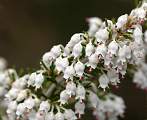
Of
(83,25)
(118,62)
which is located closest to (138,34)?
(118,62)

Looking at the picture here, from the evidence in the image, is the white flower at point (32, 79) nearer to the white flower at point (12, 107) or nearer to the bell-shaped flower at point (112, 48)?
the white flower at point (12, 107)

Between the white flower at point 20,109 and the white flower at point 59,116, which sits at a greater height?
the white flower at point 20,109

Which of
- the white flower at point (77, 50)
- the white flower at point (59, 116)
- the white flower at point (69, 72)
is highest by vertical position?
the white flower at point (77, 50)

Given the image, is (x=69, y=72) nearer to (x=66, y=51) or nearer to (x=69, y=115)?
(x=66, y=51)

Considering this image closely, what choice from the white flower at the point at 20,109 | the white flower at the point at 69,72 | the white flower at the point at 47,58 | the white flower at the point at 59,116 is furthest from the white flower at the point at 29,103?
the white flower at the point at 69,72

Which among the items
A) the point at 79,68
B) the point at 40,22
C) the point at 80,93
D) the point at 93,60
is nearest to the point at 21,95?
the point at 80,93

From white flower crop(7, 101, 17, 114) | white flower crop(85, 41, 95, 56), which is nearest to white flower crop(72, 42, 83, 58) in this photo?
white flower crop(85, 41, 95, 56)

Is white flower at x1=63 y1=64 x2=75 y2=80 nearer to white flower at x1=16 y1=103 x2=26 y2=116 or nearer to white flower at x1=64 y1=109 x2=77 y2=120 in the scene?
white flower at x1=64 y1=109 x2=77 y2=120

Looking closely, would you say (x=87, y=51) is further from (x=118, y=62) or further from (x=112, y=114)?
(x=112, y=114)
